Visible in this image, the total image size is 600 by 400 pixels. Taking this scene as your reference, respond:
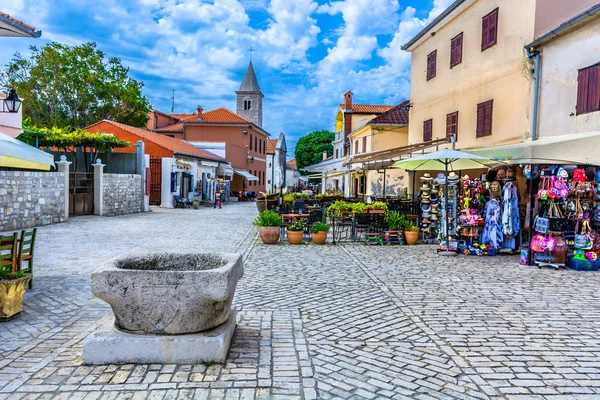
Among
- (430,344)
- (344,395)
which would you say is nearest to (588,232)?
(430,344)

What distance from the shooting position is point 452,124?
16.5 meters

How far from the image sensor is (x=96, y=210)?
1909 centimetres

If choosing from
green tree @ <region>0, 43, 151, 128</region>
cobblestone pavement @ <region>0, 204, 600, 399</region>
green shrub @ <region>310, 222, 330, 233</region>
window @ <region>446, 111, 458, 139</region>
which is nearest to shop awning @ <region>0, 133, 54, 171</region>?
cobblestone pavement @ <region>0, 204, 600, 399</region>

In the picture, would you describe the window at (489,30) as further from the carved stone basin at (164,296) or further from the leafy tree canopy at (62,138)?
the leafy tree canopy at (62,138)

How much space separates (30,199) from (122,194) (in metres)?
6.60

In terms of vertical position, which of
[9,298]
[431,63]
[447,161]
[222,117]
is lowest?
[9,298]

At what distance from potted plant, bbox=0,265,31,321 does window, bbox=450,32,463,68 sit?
1520 cm

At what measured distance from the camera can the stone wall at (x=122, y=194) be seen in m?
19.6

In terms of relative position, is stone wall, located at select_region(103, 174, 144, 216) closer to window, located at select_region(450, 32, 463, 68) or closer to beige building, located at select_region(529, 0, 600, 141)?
window, located at select_region(450, 32, 463, 68)

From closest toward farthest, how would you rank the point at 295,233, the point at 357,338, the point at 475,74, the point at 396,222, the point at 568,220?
the point at 357,338
the point at 568,220
the point at 295,233
the point at 396,222
the point at 475,74

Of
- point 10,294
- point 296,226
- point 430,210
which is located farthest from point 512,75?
point 10,294

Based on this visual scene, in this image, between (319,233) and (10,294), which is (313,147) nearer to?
(319,233)

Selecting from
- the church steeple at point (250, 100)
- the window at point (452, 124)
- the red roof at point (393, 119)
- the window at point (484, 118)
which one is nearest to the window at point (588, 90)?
the window at point (484, 118)

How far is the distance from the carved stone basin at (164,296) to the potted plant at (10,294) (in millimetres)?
1859
